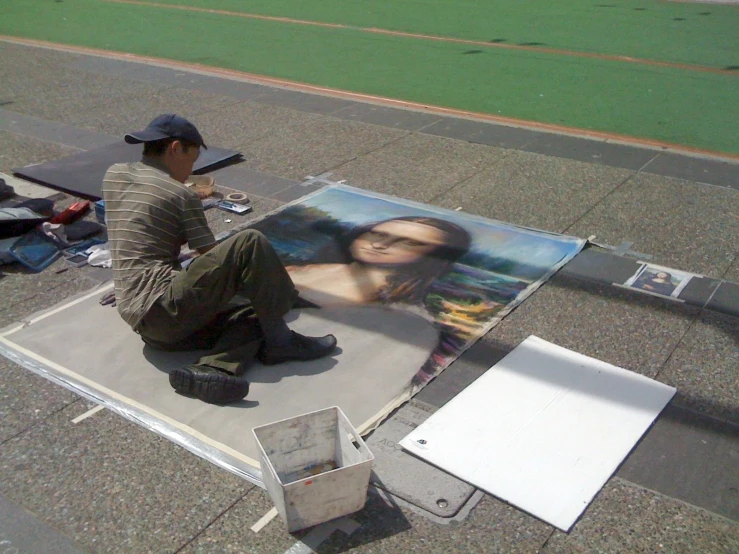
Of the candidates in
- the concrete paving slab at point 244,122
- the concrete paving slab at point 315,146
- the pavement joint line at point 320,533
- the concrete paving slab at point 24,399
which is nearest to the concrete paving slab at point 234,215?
the concrete paving slab at point 315,146

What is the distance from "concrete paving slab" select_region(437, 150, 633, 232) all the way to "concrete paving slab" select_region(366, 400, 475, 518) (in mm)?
2631

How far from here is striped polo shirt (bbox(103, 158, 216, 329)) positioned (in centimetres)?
364

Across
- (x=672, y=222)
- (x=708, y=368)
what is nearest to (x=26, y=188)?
(x=672, y=222)

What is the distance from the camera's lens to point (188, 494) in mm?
3051

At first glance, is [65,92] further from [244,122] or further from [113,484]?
[113,484]

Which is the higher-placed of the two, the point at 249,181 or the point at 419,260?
the point at 419,260

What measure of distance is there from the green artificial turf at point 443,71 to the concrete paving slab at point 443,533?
17.8ft

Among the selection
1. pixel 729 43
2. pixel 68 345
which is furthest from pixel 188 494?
pixel 729 43

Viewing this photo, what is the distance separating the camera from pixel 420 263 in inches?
192

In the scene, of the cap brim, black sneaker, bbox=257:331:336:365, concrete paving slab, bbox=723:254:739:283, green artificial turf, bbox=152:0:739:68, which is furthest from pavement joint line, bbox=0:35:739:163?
the cap brim

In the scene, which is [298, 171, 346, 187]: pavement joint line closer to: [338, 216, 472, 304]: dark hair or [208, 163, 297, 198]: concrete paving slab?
[208, 163, 297, 198]: concrete paving slab

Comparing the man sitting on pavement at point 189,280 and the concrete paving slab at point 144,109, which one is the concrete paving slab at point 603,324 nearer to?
the man sitting on pavement at point 189,280

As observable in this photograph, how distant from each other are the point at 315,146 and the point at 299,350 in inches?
146

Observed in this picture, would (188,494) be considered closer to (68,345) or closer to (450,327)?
(68,345)
